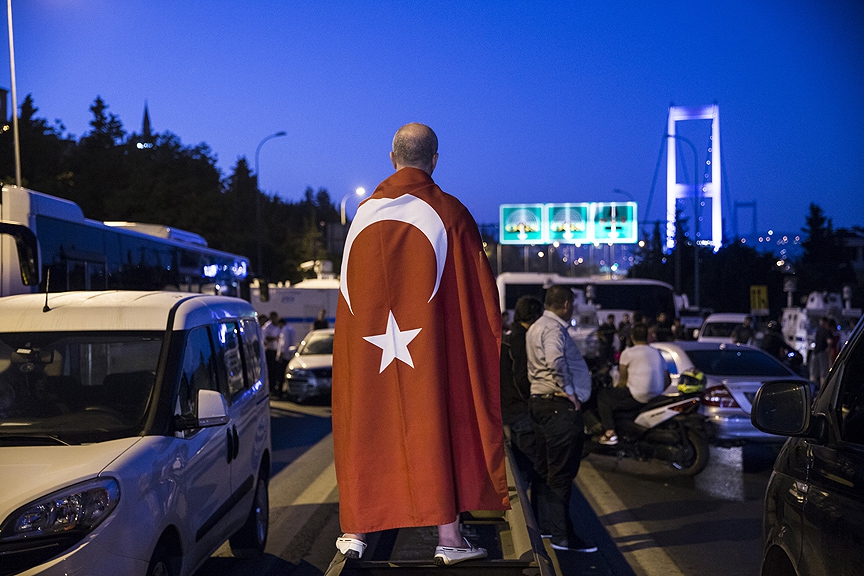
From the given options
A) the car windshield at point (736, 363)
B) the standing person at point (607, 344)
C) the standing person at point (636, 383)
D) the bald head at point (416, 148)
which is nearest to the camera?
the bald head at point (416, 148)

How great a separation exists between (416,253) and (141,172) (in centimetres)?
3590

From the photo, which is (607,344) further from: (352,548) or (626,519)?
(352,548)

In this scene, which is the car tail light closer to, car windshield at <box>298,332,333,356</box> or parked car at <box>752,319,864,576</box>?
parked car at <box>752,319,864,576</box>

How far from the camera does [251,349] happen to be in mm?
7305

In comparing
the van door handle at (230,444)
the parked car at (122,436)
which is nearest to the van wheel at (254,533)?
the parked car at (122,436)

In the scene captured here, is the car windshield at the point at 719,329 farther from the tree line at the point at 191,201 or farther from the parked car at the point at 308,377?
the tree line at the point at 191,201

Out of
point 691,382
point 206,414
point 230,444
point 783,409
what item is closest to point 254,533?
point 230,444

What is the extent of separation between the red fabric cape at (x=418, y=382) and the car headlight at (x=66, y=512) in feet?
→ 3.70

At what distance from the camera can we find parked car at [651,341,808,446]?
427 inches

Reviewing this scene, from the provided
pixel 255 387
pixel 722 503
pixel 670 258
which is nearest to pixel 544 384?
pixel 255 387

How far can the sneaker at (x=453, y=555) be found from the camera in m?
3.60

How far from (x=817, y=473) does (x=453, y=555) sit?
1.36m

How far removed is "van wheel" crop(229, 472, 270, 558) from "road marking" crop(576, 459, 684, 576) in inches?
104

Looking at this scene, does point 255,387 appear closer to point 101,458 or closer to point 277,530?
point 277,530
